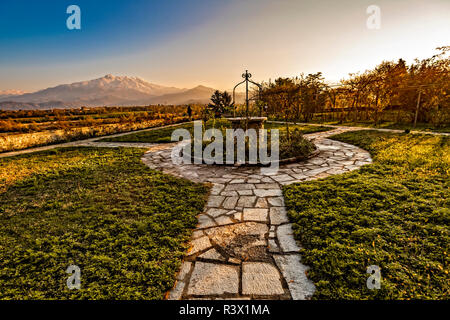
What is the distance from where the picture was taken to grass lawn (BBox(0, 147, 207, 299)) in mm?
2029

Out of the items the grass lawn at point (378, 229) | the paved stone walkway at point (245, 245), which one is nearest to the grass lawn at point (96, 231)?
the paved stone walkway at point (245, 245)

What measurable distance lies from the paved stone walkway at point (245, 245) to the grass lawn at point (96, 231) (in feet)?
0.79

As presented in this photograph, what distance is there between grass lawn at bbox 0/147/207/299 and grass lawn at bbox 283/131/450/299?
5.52ft

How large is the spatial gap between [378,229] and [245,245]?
5.79 ft

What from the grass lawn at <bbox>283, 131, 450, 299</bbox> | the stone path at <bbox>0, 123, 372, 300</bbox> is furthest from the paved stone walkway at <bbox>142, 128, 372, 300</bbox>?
the grass lawn at <bbox>283, 131, 450, 299</bbox>

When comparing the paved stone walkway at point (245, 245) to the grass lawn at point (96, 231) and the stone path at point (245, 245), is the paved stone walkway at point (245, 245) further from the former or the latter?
the grass lawn at point (96, 231)

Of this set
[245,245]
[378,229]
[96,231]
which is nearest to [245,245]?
[245,245]

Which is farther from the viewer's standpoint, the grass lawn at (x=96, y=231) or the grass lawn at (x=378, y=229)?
the grass lawn at (x=96, y=231)

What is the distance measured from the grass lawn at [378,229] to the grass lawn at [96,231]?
168 cm

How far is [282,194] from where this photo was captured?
12.9 ft

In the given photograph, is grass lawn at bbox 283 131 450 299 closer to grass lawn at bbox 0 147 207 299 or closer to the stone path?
the stone path

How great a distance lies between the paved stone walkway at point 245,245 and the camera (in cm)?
194

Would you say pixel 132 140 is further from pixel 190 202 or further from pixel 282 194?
pixel 282 194
